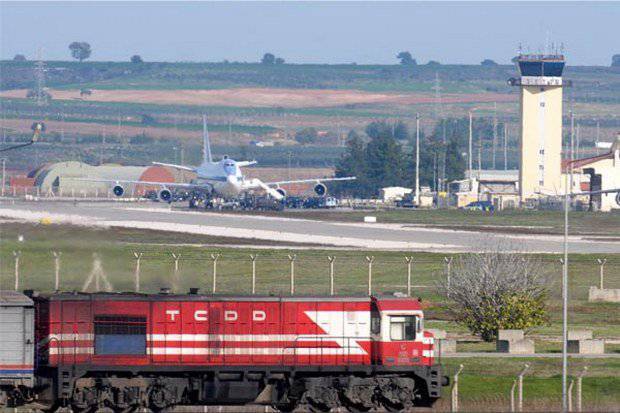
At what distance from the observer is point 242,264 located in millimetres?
93812

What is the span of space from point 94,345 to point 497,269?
2688 cm

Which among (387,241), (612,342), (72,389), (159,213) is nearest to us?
(72,389)

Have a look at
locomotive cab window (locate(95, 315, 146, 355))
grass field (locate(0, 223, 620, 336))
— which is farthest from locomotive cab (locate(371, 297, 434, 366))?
grass field (locate(0, 223, 620, 336))

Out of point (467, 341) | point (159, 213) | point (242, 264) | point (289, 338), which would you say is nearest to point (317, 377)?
point (289, 338)

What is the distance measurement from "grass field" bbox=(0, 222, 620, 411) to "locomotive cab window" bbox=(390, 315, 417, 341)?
9.02ft

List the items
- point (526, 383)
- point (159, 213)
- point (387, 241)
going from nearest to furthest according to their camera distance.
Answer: point (526, 383) < point (387, 241) < point (159, 213)

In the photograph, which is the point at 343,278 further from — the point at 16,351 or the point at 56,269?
the point at 16,351

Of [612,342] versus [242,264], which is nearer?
[612,342]

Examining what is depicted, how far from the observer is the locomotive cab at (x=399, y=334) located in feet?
158

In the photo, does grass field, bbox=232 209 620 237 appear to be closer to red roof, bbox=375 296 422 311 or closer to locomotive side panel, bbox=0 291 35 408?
red roof, bbox=375 296 422 311

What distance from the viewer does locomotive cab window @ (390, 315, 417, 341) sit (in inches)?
1907

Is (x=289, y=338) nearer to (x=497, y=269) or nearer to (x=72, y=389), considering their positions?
(x=72, y=389)

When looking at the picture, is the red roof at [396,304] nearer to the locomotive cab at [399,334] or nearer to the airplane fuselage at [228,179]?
the locomotive cab at [399,334]

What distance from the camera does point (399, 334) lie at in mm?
48469
